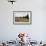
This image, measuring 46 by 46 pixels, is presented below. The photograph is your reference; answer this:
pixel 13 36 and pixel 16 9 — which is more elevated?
pixel 16 9

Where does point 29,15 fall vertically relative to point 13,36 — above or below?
above

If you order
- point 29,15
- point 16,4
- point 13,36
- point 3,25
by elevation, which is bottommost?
point 13,36

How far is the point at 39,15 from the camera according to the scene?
18.3 feet

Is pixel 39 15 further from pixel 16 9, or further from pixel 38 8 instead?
pixel 16 9

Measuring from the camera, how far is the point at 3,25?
560cm

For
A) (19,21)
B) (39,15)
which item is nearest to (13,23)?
(19,21)

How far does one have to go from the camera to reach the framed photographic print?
18.3ft

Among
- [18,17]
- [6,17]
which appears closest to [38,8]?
[18,17]

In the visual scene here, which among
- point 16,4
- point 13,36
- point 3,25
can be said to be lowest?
point 13,36

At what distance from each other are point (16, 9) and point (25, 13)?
15.7 inches

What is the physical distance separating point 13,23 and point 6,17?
37cm

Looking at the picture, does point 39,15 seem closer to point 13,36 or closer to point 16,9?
point 16,9

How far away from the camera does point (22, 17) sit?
5574mm

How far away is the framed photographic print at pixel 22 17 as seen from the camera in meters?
5.57
